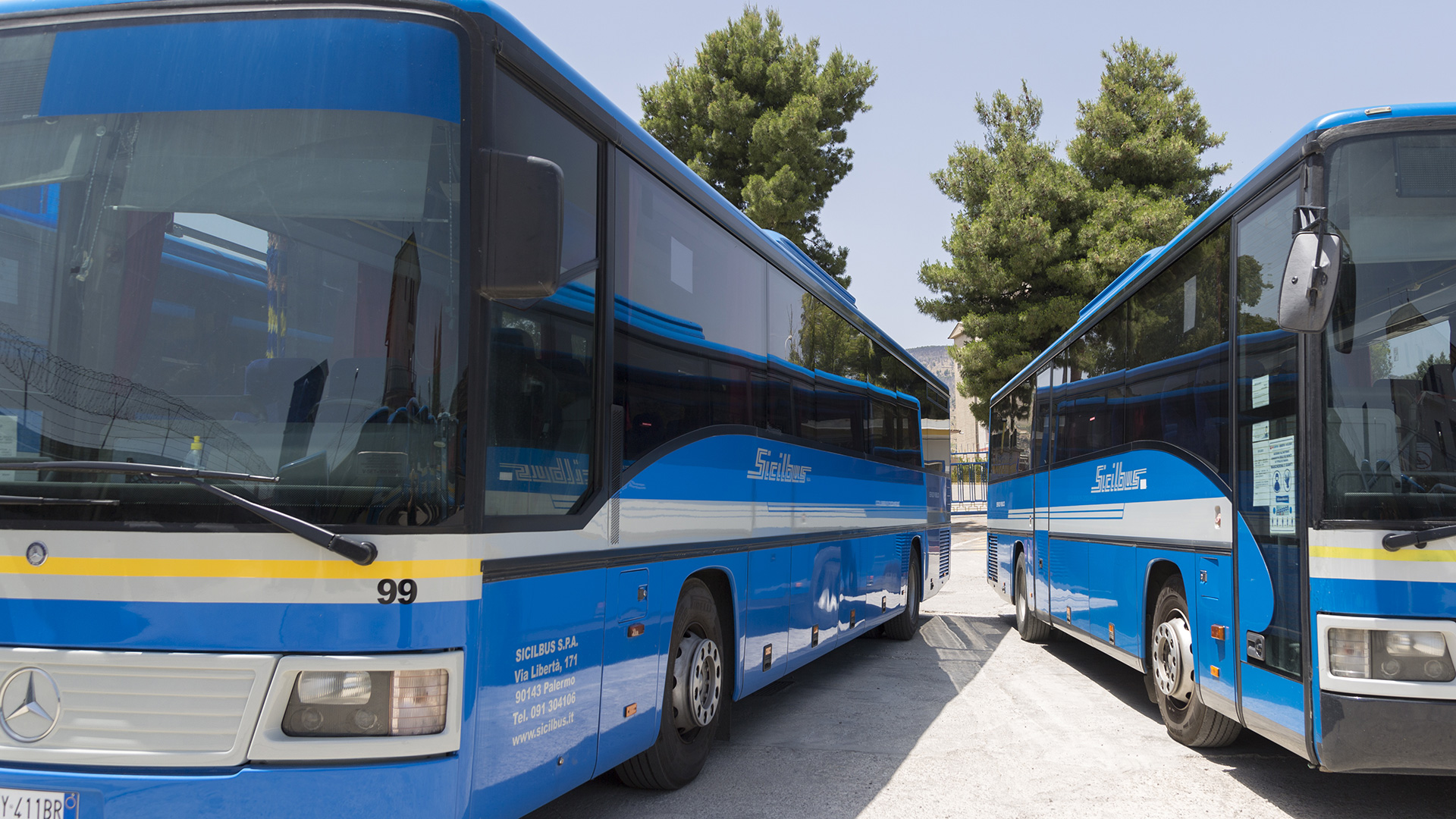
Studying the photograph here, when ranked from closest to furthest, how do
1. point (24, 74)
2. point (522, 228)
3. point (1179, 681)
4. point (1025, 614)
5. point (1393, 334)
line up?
point (522, 228), point (24, 74), point (1393, 334), point (1179, 681), point (1025, 614)

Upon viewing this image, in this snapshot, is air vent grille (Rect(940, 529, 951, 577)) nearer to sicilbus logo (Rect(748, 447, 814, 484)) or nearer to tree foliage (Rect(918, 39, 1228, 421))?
sicilbus logo (Rect(748, 447, 814, 484))

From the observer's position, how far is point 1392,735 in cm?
411

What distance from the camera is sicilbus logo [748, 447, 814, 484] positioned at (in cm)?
639

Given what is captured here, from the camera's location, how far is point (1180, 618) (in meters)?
6.27

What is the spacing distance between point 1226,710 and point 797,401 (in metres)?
3.36

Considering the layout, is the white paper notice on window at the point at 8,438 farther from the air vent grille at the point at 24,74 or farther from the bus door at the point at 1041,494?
the bus door at the point at 1041,494

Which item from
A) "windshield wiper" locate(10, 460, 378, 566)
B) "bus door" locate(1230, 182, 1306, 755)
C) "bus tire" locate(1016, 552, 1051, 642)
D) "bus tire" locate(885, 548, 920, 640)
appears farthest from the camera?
"bus tire" locate(885, 548, 920, 640)

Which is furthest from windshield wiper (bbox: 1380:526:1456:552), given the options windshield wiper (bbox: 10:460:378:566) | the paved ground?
windshield wiper (bbox: 10:460:378:566)

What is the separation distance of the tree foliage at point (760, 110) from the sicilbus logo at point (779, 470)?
1788 centimetres

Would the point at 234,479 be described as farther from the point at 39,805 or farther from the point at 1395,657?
the point at 1395,657

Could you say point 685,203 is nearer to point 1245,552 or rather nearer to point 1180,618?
point 1245,552

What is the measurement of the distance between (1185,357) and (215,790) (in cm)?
570

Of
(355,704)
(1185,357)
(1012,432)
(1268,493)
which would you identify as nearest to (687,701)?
(355,704)

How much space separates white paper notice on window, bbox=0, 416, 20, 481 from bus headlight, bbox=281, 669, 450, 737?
3.65ft
